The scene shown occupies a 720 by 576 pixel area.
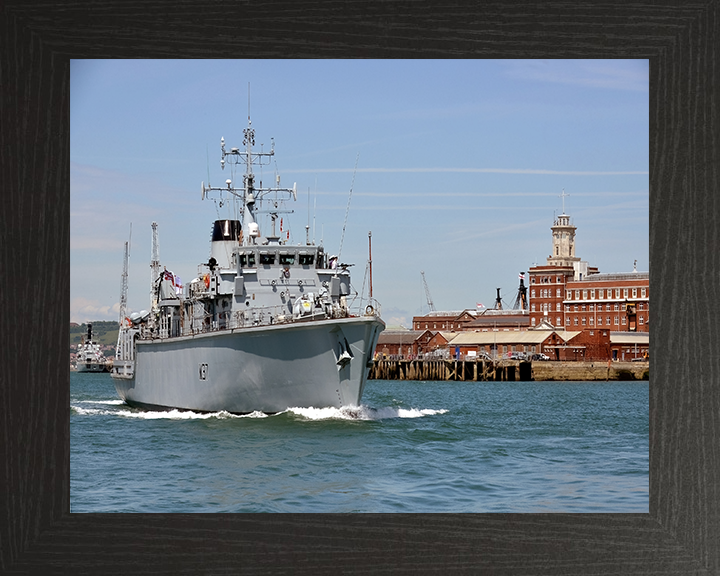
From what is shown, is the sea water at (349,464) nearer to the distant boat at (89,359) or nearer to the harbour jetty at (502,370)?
the harbour jetty at (502,370)

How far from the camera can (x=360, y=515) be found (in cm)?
523

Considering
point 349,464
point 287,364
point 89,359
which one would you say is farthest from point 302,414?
point 89,359

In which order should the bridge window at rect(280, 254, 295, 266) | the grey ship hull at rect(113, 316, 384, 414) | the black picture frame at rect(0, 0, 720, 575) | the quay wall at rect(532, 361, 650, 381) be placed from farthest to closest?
the quay wall at rect(532, 361, 650, 381), the bridge window at rect(280, 254, 295, 266), the grey ship hull at rect(113, 316, 384, 414), the black picture frame at rect(0, 0, 720, 575)

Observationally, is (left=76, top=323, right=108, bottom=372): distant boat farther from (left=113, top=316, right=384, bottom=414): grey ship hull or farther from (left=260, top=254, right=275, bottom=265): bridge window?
(left=113, top=316, right=384, bottom=414): grey ship hull

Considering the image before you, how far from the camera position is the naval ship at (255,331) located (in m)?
18.7

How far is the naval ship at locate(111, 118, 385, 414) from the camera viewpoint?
18719 mm


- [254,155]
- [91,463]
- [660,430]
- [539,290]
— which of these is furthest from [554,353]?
[660,430]

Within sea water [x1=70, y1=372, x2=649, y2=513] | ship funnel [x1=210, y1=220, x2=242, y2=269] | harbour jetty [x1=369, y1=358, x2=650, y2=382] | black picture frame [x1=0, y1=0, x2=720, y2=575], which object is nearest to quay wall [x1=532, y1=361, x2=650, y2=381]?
harbour jetty [x1=369, y1=358, x2=650, y2=382]

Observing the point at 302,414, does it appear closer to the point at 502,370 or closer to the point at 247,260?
the point at 247,260

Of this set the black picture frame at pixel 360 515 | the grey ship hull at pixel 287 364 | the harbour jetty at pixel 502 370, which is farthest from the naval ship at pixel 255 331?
the harbour jetty at pixel 502 370

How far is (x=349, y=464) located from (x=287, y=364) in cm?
503

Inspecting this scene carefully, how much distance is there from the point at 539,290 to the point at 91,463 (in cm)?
6028

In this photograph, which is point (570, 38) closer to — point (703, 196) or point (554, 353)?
point (703, 196)

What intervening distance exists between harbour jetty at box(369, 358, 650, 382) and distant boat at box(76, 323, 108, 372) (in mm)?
39010
